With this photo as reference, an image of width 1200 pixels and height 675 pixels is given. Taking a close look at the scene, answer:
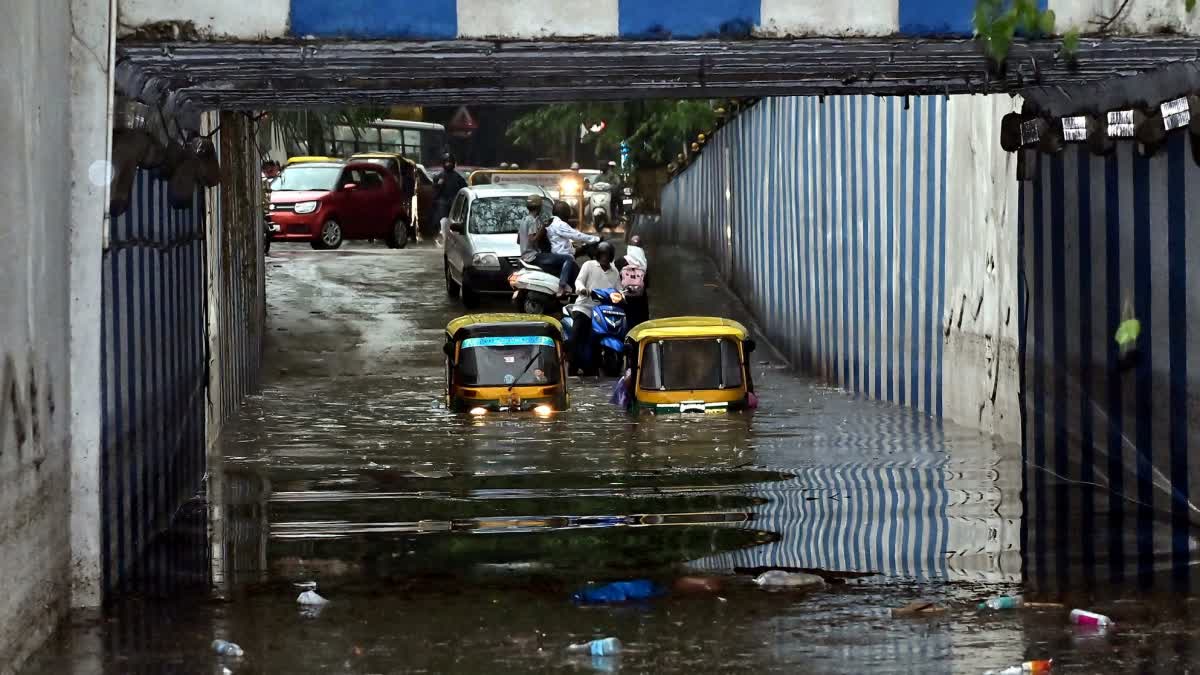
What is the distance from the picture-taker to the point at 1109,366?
12977mm

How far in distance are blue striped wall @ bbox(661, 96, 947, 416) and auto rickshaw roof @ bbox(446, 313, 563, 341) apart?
3.70 meters

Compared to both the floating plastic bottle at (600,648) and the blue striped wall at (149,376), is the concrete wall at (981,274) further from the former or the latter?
the floating plastic bottle at (600,648)

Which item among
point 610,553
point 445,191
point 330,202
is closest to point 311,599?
point 610,553

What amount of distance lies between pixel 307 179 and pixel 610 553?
26061mm

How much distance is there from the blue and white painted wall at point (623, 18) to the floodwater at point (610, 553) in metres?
2.84

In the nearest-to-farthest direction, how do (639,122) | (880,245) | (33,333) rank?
(33,333) < (880,245) < (639,122)

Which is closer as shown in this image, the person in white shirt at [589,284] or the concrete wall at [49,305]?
the concrete wall at [49,305]

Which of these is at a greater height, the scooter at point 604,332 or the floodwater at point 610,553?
the scooter at point 604,332

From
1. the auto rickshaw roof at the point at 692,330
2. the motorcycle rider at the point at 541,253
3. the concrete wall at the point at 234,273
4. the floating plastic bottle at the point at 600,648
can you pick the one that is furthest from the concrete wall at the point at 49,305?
the motorcycle rider at the point at 541,253

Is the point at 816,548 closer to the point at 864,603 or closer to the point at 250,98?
the point at 864,603

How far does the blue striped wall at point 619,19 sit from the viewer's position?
9086 millimetres

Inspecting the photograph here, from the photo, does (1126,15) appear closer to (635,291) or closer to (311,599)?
(311,599)

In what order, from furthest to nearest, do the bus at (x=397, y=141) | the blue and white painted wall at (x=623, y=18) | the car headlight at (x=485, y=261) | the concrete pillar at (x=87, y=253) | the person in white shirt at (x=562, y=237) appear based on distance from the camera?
1. the bus at (x=397, y=141)
2. the car headlight at (x=485, y=261)
3. the person in white shirt at (x=562, y=237)
4. the blue and white painted wall at (x=623, y=18)
5. the concrete pillar at (x=87, y=253)

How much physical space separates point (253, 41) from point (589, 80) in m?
3.03
